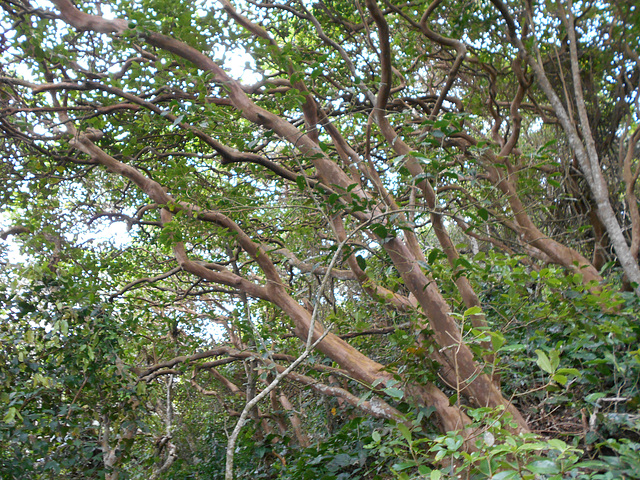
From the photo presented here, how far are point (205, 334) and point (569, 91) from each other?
6.03 meters

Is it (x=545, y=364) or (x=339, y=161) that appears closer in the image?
(x=545, y=364)

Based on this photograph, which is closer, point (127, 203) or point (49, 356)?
point (49, 356)

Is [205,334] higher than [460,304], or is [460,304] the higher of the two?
[205,334]

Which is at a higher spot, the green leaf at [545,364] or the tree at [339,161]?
the tree at [339,161]

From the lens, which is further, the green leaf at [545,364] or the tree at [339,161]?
the tree at [339,161]

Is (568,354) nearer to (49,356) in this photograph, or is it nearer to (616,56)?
(616,56)

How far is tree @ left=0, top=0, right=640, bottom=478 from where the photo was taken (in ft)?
11.9

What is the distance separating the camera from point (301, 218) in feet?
17.3

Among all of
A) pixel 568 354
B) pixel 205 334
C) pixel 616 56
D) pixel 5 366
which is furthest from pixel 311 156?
pixel 205 334

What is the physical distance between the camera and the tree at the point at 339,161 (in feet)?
11.9

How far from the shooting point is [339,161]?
5.52 metres

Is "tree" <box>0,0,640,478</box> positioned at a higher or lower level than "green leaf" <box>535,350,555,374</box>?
higher

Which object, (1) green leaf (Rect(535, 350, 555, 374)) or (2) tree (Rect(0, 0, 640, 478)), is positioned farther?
(2) tree (Rect(0, 0, 640, 478))

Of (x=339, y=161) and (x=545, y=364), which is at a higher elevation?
(x=339, y=161)
